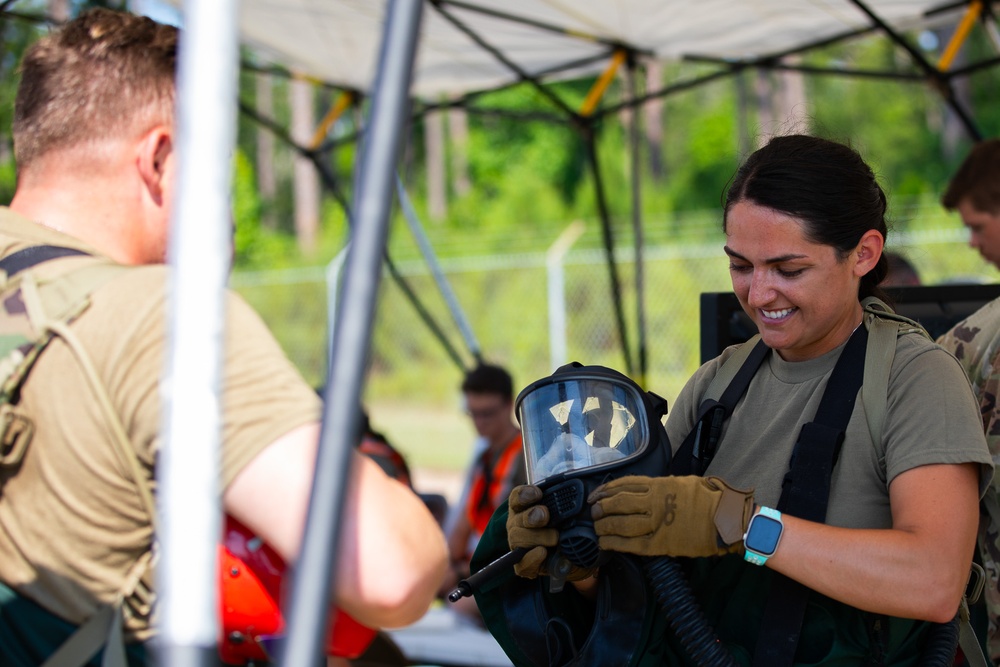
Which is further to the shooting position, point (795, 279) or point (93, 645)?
point (795, 279)

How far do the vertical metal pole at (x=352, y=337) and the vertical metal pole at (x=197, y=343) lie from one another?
3.9 inches

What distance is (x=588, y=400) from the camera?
1733 millimetres

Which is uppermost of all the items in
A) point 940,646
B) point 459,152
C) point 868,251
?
point 459,152

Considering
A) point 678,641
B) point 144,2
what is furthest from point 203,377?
point 144,2

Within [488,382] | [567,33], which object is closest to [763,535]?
[488,382]

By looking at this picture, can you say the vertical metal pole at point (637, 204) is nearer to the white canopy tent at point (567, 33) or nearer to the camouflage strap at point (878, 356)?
the white canopy tent at point (567, 33)

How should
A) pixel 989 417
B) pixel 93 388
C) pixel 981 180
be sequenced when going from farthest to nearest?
pixel 981 180
pixel 989 417
pixel 93 388

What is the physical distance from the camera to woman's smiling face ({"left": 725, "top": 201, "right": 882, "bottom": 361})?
181cm

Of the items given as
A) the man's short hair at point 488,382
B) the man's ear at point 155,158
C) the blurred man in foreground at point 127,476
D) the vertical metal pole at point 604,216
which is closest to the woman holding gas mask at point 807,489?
the blurred man in foreground at point 127,476

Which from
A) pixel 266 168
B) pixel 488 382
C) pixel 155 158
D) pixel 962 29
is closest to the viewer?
pixel 155 158

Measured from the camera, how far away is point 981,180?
3.09m

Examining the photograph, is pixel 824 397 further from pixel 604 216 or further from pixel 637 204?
pixel 604 216

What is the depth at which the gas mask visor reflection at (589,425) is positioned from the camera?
171cm

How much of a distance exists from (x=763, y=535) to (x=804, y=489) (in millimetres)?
164
